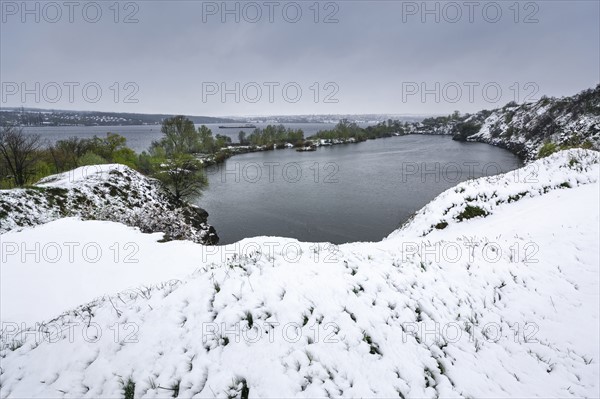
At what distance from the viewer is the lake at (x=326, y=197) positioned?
2545 cm

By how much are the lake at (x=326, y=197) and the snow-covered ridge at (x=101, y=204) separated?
16.1 ft

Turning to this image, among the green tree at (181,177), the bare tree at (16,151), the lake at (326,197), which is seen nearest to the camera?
the lake at (326,197)

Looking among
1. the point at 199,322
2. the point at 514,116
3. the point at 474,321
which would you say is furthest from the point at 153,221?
the point at 514,116

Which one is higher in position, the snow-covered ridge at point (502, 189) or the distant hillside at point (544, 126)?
the distant hillside at point (544, 126)

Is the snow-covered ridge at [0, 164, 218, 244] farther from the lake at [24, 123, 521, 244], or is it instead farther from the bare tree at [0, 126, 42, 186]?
the bare tree at [0, 126, 42, 186]

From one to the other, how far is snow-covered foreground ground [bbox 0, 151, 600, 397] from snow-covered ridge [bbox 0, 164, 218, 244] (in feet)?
28.1

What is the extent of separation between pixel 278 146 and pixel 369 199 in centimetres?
7011

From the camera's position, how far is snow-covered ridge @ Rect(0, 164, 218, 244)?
15.6m

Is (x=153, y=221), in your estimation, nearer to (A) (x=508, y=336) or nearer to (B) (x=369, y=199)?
(A) (x=508, y=336)

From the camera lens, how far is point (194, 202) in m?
34.4

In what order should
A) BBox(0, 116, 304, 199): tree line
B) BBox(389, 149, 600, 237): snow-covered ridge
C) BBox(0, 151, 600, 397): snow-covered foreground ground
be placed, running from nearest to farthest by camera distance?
1. BBox(0, 151, 600, 397): snow-covered foreground ground
2. BBox(389, 149, 600, 237): snow-covered ridge
3. BBox(0, 116, 304, 199): tree line

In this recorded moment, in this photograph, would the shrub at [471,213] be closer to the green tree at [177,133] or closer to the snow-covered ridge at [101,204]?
the snow-covered ridge at [101,204]

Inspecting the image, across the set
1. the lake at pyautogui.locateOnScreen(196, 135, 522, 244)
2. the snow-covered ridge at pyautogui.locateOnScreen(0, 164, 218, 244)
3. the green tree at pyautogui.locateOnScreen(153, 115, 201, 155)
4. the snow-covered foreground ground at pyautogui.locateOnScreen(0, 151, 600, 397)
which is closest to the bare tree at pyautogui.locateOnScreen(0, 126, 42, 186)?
the snow-covered ridge at pyautogui.locateOnScreen(0, 164, 218, 244)

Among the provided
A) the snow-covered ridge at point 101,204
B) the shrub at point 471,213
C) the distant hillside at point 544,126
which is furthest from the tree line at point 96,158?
the distant hillside at point 544,126
